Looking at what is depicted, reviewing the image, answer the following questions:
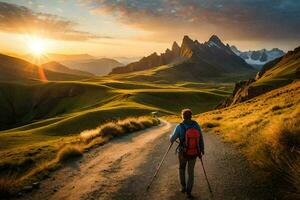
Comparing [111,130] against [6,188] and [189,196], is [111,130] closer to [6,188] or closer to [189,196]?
[6,188]

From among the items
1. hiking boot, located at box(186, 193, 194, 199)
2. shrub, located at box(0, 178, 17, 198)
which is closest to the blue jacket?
hiking boot, located at box(186, 193, 194, 199)

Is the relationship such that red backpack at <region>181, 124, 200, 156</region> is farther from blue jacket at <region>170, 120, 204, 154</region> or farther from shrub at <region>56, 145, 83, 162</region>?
shrub at <region>56, 145, 83, 162</region>

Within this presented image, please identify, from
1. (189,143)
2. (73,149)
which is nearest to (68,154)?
(73,149)

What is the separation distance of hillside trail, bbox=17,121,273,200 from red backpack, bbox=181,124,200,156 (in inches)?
61.2

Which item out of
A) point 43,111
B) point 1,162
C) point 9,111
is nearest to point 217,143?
point 1,162

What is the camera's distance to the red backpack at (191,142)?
421 inches

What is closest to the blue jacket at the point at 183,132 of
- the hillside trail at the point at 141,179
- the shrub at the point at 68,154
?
the hillside trail at the point at 141,179

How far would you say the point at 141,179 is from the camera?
13289 millimetres

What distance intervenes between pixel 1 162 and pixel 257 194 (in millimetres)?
19660

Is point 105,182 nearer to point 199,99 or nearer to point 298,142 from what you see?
point 298,142

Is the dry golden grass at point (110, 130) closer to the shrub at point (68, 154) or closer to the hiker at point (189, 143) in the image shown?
the shrub at point (68, 154)

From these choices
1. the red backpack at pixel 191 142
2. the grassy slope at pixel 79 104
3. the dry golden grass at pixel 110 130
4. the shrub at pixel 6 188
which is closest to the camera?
the red backpack at pixel 191 142

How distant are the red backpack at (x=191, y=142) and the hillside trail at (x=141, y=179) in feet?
5.10

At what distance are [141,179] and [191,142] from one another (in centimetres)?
363
